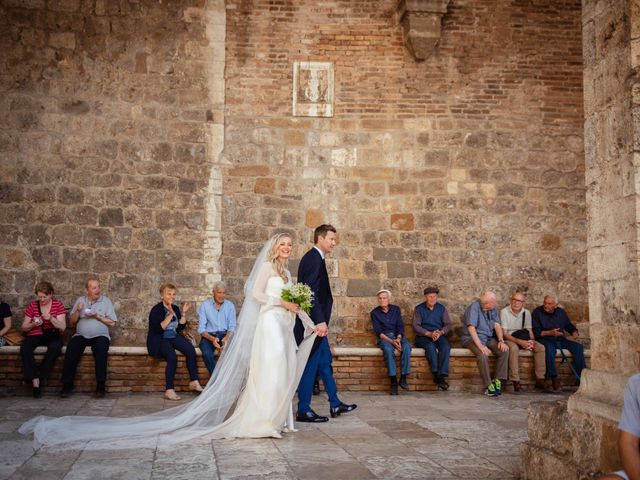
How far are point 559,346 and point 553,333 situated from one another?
180 millimetres

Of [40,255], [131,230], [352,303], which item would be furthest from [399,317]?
[40,255]

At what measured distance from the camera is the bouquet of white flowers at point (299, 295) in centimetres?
581

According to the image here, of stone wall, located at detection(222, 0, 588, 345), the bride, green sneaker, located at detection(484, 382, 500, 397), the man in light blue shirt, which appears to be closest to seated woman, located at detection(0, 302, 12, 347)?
the man in light blue shirt

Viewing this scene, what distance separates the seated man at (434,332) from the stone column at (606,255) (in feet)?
16.2

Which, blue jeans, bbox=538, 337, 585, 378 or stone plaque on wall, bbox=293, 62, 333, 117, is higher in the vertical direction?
stone plaque on wall, bbox=293, 62, 333, 117

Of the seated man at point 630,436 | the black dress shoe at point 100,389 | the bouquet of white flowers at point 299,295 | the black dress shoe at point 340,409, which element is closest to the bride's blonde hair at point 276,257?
the bouquet of white flowers at point 299,295

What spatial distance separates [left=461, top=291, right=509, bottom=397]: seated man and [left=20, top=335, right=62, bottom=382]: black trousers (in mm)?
4882

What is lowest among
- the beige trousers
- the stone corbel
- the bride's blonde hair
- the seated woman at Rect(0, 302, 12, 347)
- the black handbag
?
the beige trousers

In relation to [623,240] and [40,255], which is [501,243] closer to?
[40,255]

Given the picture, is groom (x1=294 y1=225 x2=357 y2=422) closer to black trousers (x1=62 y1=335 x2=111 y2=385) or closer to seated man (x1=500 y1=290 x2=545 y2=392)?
black trousers (x1=62 y1=335 x2=111 y2=385)

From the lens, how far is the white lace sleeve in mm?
5820

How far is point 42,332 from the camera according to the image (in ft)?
27.7

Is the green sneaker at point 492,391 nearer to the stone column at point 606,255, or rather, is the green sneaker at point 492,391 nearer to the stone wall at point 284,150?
Result: the stone wall at point 284,150

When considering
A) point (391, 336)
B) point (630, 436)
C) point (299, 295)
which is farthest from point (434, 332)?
point (630, 436)
